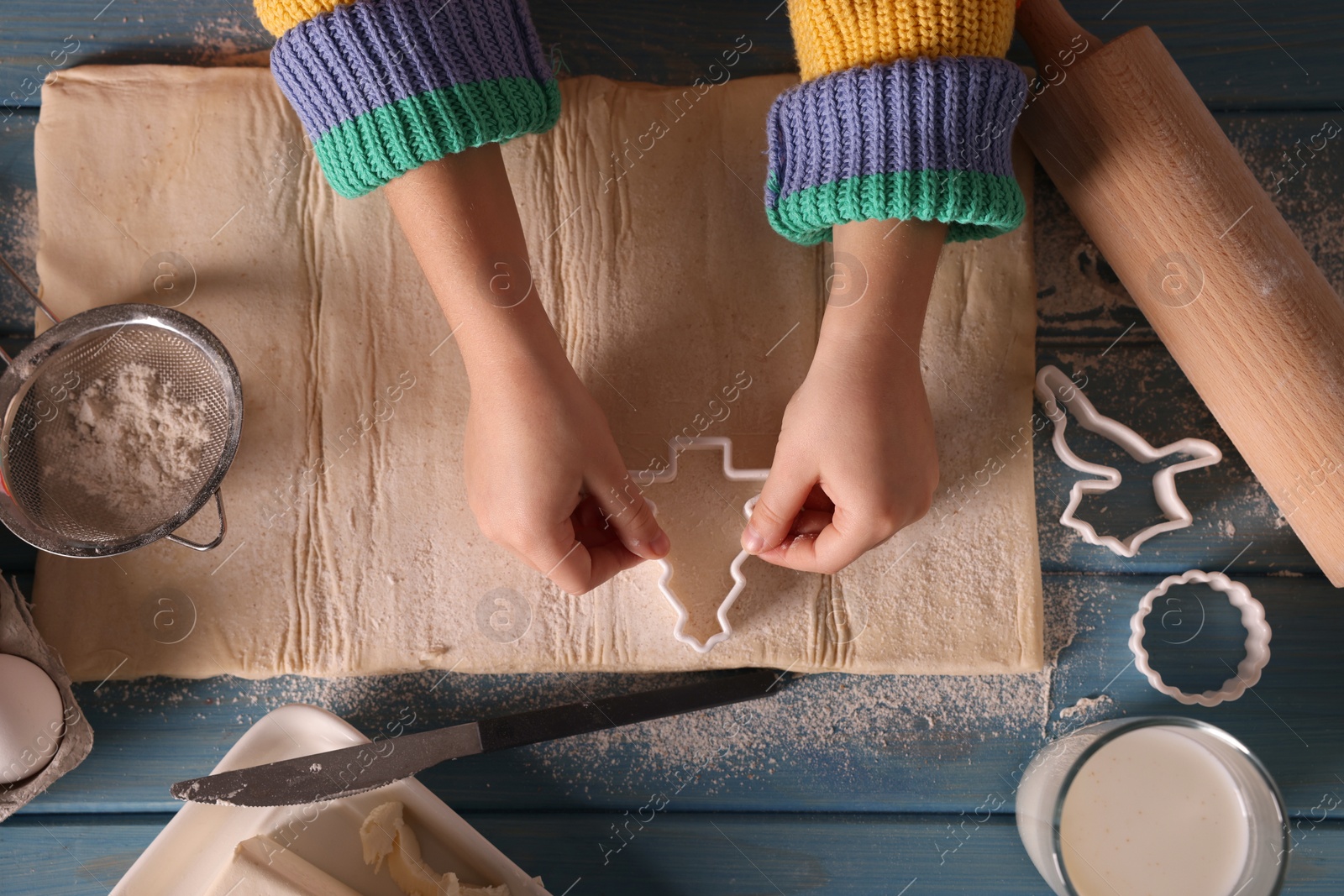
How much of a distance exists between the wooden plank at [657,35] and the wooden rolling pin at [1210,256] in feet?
0.46

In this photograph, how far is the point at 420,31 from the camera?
63 centimetres

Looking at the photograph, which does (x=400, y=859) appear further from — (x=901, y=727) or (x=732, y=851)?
(x=901, y=727)

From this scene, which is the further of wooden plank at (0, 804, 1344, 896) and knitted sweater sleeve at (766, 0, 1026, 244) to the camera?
wooden plank at (0, 804, 1344, 896)

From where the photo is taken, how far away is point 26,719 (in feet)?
2.29

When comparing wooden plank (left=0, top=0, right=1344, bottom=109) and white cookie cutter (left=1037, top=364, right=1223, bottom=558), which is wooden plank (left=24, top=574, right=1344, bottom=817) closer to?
white cookie cutter (left=1037, top=364, right=1223, bottom=558)

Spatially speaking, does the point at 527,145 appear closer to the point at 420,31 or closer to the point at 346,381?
the point at 420,31

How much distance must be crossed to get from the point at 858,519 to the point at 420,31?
1.64 ft

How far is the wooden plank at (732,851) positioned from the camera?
30.6 inches

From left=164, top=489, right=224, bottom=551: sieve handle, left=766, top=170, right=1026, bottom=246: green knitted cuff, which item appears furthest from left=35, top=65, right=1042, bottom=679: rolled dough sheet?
left=766, top=170, right=1026, bottom=246: green knitted cuff

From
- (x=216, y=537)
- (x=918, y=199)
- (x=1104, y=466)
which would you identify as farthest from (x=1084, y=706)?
(x=216, y=537)

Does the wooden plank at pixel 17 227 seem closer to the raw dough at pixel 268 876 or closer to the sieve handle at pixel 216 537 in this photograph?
the sieve handle at pixel 216 537

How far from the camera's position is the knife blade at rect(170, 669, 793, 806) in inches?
27.3

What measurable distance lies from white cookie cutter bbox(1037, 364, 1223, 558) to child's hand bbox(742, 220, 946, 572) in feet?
0.54

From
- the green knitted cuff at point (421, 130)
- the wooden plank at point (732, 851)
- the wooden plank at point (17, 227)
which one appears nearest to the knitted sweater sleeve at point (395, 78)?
the green knitted cuff at point (421, 130)
